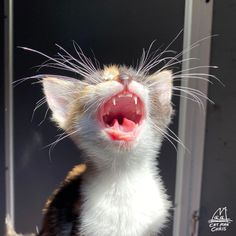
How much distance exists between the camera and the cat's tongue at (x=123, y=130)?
59cm

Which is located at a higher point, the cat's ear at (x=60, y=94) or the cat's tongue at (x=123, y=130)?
the cat's ear at (x=60, y=94)

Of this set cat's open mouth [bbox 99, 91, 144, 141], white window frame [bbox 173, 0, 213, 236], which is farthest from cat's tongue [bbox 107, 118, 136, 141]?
white window frame [bbox 173, 0, 213, 236]

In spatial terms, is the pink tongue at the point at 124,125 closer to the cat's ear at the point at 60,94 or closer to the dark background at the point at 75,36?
the cat's ear at the point at 60,94

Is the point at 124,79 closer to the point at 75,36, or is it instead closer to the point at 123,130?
the point at 123,130

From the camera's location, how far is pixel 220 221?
1.14 metres

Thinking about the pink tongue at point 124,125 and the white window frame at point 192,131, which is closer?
the pink tongue at point 124,125

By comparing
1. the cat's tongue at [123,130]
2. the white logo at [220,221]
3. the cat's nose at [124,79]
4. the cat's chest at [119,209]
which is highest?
the cat's nose at [124,79]

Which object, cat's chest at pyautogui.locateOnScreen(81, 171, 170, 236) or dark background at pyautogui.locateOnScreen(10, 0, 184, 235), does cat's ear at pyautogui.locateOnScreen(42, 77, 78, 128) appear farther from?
dark background at pyautogui.locateOnScreen(10, 0, 184, 235)

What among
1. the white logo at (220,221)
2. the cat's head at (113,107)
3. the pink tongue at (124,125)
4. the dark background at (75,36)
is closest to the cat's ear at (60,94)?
the cat's head at (113,107)

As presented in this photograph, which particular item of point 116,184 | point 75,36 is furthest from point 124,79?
point 75,36

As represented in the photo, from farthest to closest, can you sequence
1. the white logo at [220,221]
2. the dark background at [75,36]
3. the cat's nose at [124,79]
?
the white logo at [220,221] < the dark background at [75,36] < the cat's nose at [124,79]

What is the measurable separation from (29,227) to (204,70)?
611 mm

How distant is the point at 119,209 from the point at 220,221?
581 millimetres

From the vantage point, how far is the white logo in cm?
113
